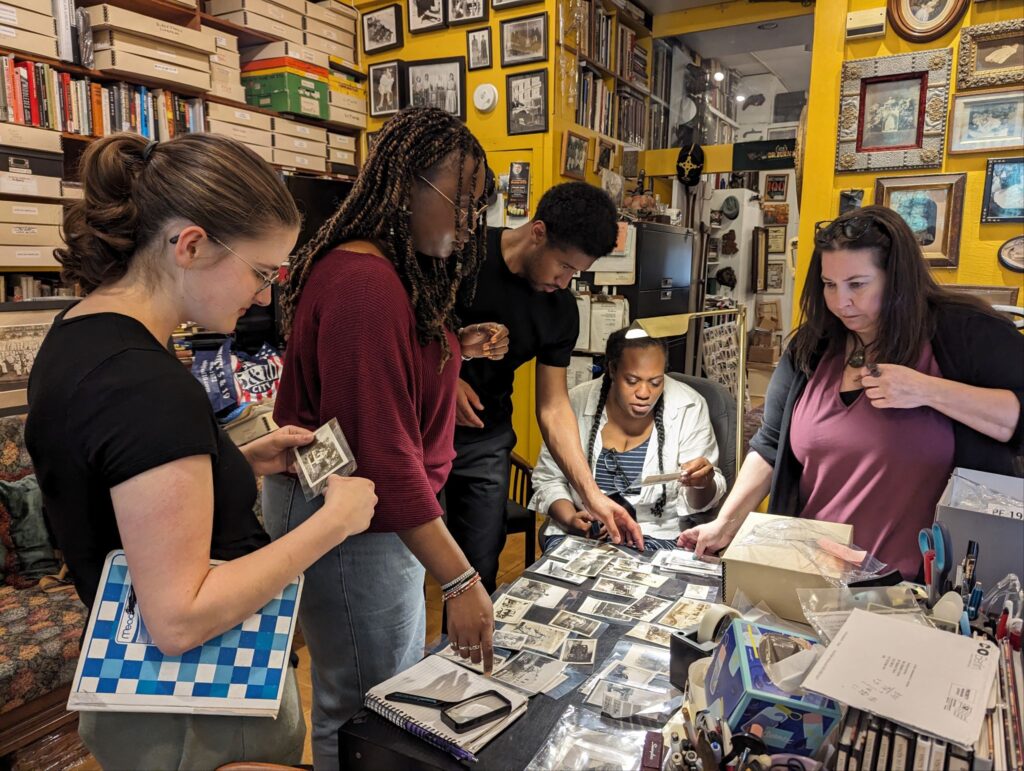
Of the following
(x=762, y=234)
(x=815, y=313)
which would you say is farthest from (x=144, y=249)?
(x=762, y=234)

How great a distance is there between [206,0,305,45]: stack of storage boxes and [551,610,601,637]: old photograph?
3528 mm

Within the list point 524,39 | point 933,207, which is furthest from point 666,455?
point 524,39

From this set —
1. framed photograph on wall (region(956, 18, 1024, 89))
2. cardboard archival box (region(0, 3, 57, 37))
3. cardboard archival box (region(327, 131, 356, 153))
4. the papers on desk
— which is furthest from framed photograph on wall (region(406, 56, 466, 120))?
the papers on desk

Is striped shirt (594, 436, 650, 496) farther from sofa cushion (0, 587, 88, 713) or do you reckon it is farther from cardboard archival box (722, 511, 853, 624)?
sofa cushion (0, 587, 88, 713)

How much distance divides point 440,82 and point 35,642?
10.9 ft

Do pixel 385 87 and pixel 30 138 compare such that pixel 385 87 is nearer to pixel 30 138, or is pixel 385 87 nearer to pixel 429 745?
pixel 30 138

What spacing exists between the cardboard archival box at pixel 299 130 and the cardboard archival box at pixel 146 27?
49 centimetres

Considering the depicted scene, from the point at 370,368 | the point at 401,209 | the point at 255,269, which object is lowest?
the point at 370,368

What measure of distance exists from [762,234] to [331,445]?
5318 millimetres

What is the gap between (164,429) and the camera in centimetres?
77

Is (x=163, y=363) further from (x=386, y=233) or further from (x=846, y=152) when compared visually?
(x=846, y=152)

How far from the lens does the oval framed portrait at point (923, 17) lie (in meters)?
2.51

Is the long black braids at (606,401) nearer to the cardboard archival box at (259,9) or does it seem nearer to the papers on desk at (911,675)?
the papers on desk at (911,675)

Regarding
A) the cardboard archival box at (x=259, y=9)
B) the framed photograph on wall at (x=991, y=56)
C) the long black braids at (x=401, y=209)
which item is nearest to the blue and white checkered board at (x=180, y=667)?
the long black braids at (x=401, y=209)
